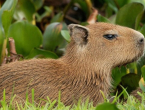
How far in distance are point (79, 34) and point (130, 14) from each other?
51.6 inches

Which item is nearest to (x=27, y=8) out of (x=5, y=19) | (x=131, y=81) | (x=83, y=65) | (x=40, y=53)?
(x=40, y=53)

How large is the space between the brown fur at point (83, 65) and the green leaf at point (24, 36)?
121 centimetres

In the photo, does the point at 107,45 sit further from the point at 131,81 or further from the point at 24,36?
the point at 24,36

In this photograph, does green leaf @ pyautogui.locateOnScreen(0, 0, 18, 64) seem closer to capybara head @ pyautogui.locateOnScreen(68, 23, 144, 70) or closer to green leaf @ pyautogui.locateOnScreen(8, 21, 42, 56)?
green leaf @ pyautogui.locateOnScreen(8, 21, 42, 56)

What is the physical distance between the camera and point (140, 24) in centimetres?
617

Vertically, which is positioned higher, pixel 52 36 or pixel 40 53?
pixel 52 36

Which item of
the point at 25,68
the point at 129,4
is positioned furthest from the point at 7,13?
the point at 129,4

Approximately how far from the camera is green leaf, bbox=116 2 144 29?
5613 mm

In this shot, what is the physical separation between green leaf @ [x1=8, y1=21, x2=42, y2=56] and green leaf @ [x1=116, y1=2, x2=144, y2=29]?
1.19 meters

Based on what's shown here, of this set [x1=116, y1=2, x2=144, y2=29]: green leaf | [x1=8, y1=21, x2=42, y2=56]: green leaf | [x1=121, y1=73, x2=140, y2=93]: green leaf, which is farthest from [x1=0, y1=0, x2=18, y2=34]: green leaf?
[x1=121, y1=73, x2=140, y2=93]: green leaf

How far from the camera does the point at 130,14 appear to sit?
5.71m

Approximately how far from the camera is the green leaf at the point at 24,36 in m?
5.76

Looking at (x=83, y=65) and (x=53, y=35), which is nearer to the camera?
(x=83, y=65)

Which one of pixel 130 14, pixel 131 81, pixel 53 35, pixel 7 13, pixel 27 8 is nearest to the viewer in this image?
pixel 7 13
